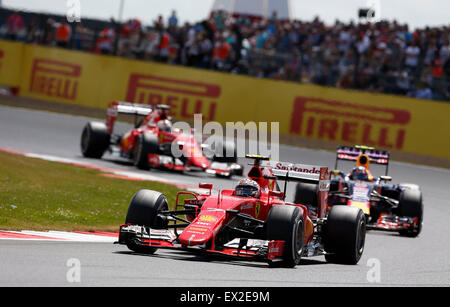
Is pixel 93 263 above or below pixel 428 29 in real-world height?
below

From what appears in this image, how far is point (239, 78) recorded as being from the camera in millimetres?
31203

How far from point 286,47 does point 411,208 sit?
15594mm

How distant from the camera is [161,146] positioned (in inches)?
900

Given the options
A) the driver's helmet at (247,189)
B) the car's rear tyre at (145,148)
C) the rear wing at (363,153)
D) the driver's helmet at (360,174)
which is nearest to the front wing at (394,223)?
the driver's helmet at (360,174)

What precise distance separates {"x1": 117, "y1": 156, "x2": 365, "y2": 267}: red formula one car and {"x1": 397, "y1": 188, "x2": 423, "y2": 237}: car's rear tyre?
4.31 meters

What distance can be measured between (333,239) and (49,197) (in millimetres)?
5527

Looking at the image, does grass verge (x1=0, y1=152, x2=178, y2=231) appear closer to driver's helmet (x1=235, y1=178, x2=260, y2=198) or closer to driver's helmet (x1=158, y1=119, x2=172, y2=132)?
driver's helmet (x1=158, y1=119, x2=172, y2=132)

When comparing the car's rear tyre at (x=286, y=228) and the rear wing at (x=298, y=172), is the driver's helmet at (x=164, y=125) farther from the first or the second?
the car's rear tyre at (x=286, y=228)

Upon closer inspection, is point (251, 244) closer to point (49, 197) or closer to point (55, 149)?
point (49, 197)

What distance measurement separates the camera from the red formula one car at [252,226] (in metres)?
11.0

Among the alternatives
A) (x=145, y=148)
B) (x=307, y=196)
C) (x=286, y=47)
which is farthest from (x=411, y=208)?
(x=286, y=47)

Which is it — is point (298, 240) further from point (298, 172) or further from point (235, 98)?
point (235, 98)

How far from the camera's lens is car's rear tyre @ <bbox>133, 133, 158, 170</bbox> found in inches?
872
